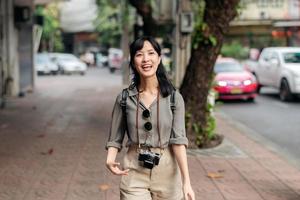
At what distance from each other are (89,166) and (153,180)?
441 cm

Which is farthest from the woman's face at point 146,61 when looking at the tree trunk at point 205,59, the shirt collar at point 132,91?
the tree trunk at point 205,59

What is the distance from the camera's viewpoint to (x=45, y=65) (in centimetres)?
3828

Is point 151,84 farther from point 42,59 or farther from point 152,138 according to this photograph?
point 42,59

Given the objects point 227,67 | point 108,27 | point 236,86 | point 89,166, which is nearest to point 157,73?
point 89,166

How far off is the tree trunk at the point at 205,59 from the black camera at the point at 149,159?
6.02 metres

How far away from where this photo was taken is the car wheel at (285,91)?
18.1 m

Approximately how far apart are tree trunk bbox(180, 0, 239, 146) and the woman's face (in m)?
5.99

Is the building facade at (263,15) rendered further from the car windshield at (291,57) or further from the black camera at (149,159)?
the black camera at (149,159)

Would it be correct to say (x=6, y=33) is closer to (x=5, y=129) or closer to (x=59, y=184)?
(x=5, y=129)

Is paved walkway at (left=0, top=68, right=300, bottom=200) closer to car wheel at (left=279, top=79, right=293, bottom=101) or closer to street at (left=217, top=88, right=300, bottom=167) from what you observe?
street at (left=217, top=88, right=300, bottom=167)

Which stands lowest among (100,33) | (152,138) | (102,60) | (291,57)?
(102,60)

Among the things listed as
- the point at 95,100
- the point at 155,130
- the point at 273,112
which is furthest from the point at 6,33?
the point at 155,130

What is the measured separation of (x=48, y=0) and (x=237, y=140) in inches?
596

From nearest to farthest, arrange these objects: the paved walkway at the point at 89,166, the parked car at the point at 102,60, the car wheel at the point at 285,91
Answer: the paved walkway at the point at 89,166 → the car wheel at the point at 285,91 → the parked car at the point at 102,60
